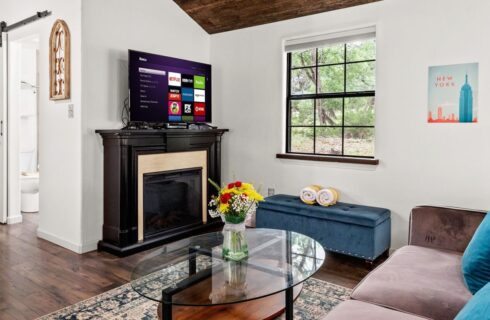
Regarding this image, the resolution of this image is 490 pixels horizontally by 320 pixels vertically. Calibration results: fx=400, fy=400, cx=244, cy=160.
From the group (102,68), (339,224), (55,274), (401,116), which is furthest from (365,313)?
(102,68)

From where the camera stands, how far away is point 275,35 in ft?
14.4

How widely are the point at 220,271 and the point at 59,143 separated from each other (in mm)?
2560

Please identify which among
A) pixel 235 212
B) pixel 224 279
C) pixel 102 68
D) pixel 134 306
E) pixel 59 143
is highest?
pixel 102 68

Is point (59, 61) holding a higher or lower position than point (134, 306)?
higher

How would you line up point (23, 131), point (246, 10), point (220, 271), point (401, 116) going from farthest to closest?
1. point (23, 131)
2. point (246, 10)
3. point (401, 116)
4. point (220, 271)

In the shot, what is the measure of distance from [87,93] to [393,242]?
3144 mm

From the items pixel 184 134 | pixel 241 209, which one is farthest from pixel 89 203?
pixel 241 209

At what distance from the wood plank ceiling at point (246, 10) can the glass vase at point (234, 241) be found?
262 centimetres

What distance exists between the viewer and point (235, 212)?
2.27m

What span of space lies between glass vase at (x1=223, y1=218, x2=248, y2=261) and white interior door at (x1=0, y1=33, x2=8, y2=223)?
3621 mm

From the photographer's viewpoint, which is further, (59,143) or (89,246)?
(59,143)

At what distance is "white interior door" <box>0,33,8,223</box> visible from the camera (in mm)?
4633

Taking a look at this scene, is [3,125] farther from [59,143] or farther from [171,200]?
[171,200]

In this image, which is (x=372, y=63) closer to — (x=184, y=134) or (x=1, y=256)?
(x=184, y=134)
